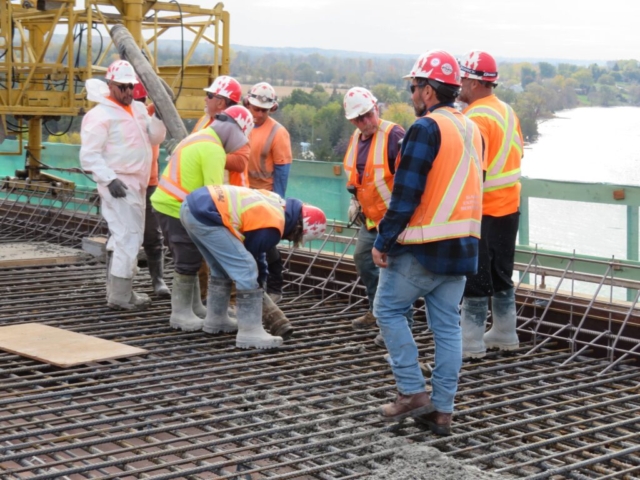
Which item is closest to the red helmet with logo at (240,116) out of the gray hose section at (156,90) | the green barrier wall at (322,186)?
the gray hose section at (156,90)

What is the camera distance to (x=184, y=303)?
6984 mm

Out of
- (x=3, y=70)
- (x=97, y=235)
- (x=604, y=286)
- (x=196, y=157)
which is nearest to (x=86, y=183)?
(x=3, y=70)

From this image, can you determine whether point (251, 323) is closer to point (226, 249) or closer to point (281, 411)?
point (226, 249)

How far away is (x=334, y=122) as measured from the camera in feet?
32.6

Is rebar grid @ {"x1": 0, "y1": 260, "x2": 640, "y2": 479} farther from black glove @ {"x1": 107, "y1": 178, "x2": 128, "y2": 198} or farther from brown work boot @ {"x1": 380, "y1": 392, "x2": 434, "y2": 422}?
black glove @ {"x1": 107, "y1": 178, "x2": 128, "y2": 198}

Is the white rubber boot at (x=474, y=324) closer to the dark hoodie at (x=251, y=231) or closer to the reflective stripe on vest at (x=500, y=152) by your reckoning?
the reflective stripe on vest at (x=500, y=152)

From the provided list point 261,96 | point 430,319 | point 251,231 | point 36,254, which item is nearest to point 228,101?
point 261,96

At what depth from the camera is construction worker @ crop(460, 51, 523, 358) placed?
20.3 ft

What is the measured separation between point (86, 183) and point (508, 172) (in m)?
8.00

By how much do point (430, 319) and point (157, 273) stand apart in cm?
371

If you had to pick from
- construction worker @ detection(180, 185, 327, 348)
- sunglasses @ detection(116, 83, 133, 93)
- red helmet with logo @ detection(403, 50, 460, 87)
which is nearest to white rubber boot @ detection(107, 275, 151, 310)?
construction worker @ detection(180, 185, 327, 348)

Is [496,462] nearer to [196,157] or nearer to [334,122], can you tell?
[196,157]

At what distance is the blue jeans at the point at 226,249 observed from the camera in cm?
638

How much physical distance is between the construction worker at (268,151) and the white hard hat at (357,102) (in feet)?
5.05
